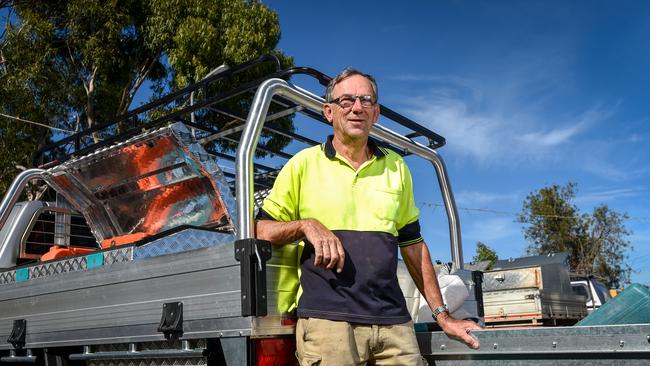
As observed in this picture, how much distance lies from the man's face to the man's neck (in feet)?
0.06

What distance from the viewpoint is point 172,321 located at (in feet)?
8.58

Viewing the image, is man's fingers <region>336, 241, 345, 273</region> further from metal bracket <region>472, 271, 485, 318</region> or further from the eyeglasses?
metal bracket <region>472, 271, 485, 318</region>

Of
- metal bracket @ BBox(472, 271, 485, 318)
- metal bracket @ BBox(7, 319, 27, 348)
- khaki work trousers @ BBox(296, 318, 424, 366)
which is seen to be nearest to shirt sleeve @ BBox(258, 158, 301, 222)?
khaki work trousers @ BBox(296, 318, 424, 366)

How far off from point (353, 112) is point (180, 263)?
0.93 m

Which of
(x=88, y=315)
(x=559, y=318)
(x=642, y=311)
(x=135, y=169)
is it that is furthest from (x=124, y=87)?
(x=642, y=311)

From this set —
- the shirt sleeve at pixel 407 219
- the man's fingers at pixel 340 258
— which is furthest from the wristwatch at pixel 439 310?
the man's fingers at pixel 340 258

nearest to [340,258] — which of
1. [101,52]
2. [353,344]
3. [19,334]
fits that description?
[353,344]

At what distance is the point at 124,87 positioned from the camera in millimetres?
16016

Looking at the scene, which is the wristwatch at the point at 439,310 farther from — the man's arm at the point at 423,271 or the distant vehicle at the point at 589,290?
the distant vehicle at the point at 589,290

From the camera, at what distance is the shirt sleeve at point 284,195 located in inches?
99.4

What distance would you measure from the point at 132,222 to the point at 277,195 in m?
2.34

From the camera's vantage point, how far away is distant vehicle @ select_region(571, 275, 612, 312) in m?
15.2

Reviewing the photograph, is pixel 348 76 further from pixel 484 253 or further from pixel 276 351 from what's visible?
pixel 484 253

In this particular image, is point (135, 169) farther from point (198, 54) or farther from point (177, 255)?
point (198, 54)
